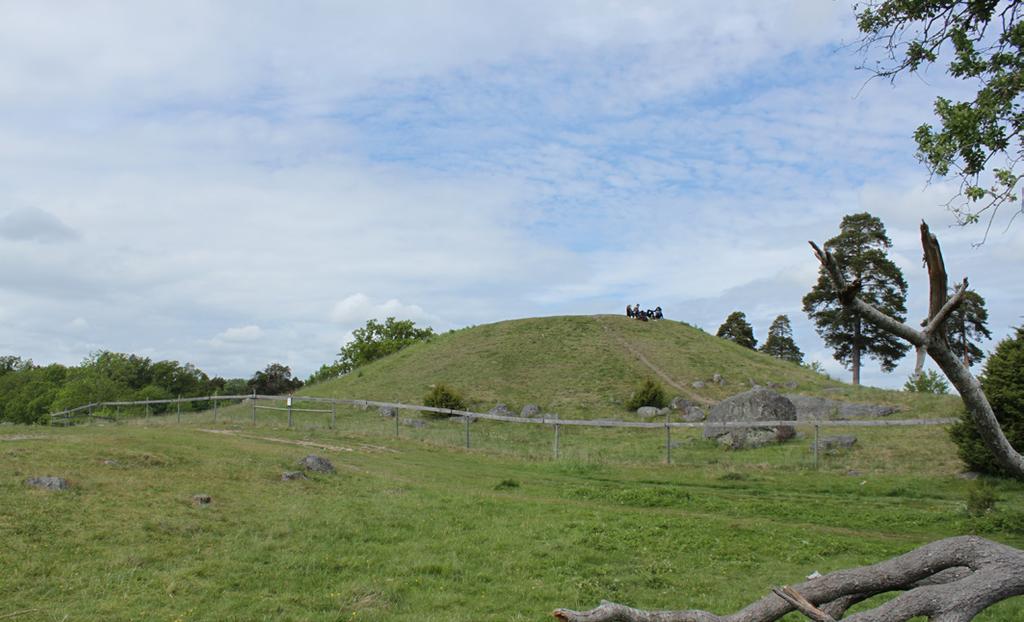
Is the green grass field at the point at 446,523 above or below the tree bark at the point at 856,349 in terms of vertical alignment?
below

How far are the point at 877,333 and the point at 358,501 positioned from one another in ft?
147

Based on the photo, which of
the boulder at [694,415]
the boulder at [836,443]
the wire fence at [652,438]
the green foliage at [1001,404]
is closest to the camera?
the green foliage at [1001,404]

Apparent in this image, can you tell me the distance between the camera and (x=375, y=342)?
91812mm

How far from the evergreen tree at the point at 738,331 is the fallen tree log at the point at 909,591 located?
240 ft

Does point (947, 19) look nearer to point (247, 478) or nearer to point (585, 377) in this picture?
point (247, 478)

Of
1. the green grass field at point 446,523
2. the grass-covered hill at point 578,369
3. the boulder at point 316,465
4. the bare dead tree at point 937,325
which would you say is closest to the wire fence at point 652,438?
the green grass field at point 446,523

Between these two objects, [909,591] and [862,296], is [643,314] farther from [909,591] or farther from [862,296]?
[909,591]

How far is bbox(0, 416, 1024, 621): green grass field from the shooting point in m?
8.83

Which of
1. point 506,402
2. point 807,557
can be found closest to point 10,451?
point 807,557

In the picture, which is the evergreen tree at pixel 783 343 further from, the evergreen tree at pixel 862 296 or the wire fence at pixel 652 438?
the wire fence at pixel 652 438

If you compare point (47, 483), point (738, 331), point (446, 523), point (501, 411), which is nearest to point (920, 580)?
point (446, 523)

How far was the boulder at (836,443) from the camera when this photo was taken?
23.5m

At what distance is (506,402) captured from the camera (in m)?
41.1

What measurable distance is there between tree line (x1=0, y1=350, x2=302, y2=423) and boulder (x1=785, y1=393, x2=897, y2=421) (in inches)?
2002
